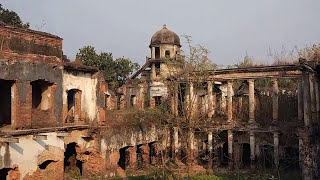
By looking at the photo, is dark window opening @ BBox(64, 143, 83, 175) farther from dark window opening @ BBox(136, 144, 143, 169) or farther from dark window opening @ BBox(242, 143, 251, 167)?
dark window opening @ BBox(242, 143, 251, 167)

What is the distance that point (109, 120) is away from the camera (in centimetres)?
1939

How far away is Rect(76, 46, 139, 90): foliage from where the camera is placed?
120 feet

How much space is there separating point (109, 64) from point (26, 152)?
2539cm

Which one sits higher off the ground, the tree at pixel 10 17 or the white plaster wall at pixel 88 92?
the tree at pixel 10 17

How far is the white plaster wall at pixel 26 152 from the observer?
1291 cm

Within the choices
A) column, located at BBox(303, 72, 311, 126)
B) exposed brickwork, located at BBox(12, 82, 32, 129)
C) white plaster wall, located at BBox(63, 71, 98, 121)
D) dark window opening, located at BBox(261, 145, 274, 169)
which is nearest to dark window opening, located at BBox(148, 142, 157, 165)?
white plaster wall, located at BBox(63, 71, 98, 121)

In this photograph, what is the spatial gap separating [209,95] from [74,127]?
30.4 feet

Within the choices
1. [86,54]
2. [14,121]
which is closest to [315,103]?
[14,121]

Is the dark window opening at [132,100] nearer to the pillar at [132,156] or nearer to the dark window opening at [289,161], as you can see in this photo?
the pillar at [132,156]

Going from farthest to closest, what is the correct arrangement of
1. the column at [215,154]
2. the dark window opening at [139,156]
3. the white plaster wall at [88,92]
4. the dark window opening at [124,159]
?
the column at [215,154] → the dark window opening at [139,156] → the dark window opening at [124,159] → the white plaster wall at [88,92]

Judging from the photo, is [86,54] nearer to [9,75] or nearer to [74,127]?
[74,127]

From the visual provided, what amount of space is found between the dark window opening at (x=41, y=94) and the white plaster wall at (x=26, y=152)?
5.26 feet

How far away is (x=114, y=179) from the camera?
17891 millimetres

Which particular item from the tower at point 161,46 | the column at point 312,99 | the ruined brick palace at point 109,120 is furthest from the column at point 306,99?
the tower at point 161,46
